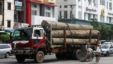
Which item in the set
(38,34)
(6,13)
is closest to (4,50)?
(38,34)

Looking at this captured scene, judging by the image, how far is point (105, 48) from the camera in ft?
149

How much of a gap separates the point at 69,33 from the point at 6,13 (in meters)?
24.5

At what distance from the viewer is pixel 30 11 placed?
196 ft

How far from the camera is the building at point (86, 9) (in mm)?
73131

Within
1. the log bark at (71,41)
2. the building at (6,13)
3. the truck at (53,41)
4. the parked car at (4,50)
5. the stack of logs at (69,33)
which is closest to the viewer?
the truck at (53,41)

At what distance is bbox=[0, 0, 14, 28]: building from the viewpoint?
180ft

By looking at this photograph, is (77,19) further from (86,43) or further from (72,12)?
(86,43)

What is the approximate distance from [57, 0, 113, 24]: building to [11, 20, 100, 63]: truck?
126 ft

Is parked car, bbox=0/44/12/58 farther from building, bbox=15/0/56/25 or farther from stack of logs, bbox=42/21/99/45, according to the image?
building, bbox=15/0/56/25

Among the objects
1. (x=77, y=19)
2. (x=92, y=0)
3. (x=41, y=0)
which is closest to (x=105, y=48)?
(x=41, y=0)

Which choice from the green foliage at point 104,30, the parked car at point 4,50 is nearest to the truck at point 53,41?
the parked car at point 4,50

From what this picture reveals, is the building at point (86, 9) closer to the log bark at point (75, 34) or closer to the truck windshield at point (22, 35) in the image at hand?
the log bark at point (75, 34)

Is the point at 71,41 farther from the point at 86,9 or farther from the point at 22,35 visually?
the point at 86,9

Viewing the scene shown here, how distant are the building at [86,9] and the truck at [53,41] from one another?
3835 cm
